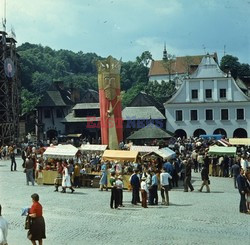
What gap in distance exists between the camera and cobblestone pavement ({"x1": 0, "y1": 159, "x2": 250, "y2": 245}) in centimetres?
1384

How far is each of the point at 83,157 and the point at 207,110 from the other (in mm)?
33806

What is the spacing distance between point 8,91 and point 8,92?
12 cm

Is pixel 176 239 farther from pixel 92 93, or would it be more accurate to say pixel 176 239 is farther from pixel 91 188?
pixel 92 93

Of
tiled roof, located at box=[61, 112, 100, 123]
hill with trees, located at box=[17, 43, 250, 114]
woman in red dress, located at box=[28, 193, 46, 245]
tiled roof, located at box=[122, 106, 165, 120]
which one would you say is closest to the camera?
woman in red dress, located at box=[28, 193, 46, 245]

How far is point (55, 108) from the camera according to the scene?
249 feet

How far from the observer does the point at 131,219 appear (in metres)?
16.8

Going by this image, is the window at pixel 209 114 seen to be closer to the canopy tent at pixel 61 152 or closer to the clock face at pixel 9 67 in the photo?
the clock face at pixel 9 67

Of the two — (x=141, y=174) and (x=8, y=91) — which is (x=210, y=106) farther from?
(x=141, y=174)

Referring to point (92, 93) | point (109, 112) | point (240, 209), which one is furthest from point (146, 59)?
point (240, 209)

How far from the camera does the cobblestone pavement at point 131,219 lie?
1384cm

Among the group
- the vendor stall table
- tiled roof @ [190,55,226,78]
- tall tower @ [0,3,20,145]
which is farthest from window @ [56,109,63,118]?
the vendor stall table

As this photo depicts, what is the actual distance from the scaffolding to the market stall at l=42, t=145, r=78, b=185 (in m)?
31.7

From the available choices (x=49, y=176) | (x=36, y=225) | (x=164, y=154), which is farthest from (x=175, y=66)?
(x=36, y=225)

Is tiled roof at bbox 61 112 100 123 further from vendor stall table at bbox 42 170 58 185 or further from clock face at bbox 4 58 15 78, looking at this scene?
vendor stall table at bbox 42 170 58 185
